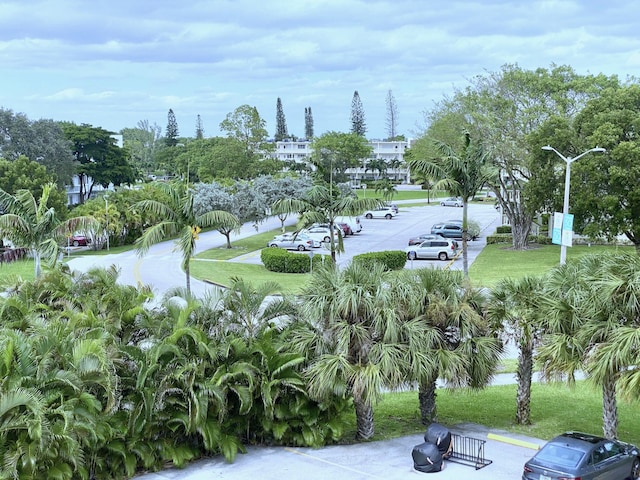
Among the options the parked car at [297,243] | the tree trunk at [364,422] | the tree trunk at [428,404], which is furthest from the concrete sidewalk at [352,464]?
the parked car at [297,243]

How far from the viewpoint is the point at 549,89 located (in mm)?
47312

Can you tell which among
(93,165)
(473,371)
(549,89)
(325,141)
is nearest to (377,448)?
(473,371)

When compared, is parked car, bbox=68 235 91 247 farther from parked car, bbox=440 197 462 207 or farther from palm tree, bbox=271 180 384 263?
parked car, bbox=440 197 462 207

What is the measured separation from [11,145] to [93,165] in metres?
18.3

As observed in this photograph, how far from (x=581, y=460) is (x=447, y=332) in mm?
4486

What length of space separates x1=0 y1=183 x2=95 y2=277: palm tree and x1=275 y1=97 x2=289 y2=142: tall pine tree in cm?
16005

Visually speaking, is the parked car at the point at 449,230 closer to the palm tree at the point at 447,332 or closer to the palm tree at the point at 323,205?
the palm tree at the point at 323,205

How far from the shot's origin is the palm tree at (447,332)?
16.2 m

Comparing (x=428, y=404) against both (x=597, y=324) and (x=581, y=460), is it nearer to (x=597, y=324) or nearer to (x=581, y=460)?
(x=597, y=324)

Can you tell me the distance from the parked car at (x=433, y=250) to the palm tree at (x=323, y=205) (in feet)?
50.1

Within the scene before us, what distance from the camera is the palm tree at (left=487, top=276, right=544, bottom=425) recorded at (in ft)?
54.9

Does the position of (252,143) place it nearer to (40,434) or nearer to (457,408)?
(457,408)

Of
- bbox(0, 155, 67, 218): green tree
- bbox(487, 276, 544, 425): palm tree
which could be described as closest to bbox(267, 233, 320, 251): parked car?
bbox(0, 155, 67, 218): green tree

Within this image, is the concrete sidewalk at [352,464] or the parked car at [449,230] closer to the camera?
the concrete sidewalk at [352,464]
